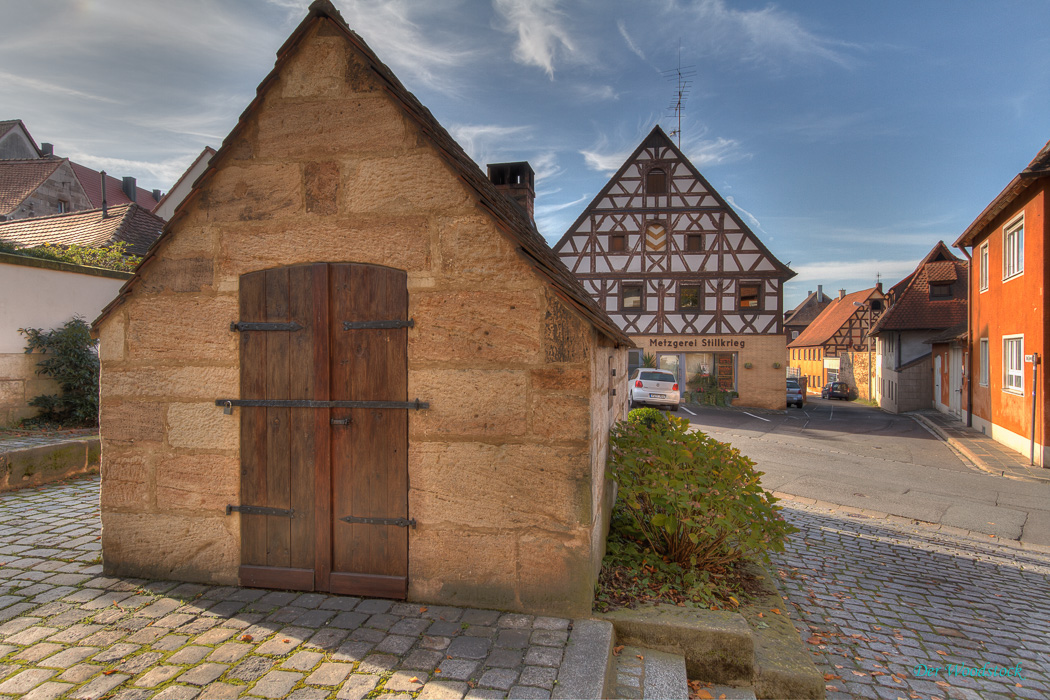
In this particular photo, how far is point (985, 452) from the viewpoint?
13.4 meters

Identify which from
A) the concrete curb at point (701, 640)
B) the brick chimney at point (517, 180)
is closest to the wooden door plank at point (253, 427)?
the concrete curb at point (701, 640)

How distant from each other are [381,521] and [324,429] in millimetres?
729

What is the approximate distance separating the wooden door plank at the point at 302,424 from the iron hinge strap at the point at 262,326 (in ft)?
0.13

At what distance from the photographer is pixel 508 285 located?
3.72 m

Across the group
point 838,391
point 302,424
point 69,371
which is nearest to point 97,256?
point 69,371

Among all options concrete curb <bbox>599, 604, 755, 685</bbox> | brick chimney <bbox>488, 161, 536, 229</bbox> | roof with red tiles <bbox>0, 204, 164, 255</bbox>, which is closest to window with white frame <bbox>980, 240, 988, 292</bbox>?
brick chimney <bbox>488, 161, 536, 229</bbox>

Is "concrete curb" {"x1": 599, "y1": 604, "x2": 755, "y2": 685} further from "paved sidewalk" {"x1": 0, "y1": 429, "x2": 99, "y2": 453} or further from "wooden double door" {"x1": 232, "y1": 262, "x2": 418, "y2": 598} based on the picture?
→ "paved sidewalk" {"x1": 0, "y1": 429, "x2": 99, "y2": 453}

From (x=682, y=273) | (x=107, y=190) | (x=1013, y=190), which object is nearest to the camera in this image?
(x=1013, y=190)

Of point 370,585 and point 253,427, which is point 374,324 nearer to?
point 253,427

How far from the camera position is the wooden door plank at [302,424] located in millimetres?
3963

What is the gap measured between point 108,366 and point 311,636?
253 cm

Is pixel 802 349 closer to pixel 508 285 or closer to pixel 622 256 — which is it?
pixel 622 256

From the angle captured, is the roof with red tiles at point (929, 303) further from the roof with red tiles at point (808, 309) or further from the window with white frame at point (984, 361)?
the roof with red tiles at point (808, 309)

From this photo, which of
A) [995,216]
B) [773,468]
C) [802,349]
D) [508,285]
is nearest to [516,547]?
[508,285]
